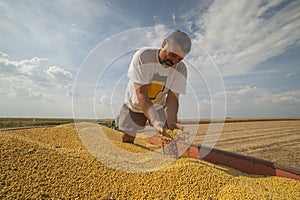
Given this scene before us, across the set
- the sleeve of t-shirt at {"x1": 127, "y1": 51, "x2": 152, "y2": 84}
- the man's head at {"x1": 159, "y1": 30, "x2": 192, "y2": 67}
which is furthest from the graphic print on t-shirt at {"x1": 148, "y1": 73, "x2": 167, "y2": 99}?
the man's head at {"x1": 159, "y1": 30, "x2": 192, "y2": 67}

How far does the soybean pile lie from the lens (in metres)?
1.36

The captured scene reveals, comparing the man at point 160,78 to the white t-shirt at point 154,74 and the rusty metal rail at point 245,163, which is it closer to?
the white t-shirt at point 154,74

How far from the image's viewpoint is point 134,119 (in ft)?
12.3

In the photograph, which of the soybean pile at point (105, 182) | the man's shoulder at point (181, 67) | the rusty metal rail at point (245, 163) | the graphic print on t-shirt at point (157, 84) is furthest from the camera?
the man's shoulder at point (181, 67)

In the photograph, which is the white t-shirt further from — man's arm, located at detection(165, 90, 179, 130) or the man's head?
the man's head

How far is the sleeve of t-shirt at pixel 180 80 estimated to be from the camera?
303 cm

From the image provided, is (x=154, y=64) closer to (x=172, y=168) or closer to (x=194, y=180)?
(x=172, y=168)

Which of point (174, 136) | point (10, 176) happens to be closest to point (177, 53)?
point (174, 136)

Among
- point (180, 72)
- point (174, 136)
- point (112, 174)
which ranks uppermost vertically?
point (180, 72)

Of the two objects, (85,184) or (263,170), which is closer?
(85,184)

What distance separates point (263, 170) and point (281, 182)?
289 millimetres

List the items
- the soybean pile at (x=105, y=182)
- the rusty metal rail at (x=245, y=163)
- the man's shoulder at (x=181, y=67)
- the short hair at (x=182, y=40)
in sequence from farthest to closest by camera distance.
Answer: the man's shoulder at (x=181, y=67)
the short hair at (x=182, y=40)
the rusty metal rail at (x=245, y=163)
the soybean pile at (x=105, y=182)

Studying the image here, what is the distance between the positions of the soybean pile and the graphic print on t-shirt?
1.44 m

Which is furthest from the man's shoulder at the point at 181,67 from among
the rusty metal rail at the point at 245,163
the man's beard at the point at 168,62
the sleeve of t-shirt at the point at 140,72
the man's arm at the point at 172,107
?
the rusty metal rail at the point at 245,163
